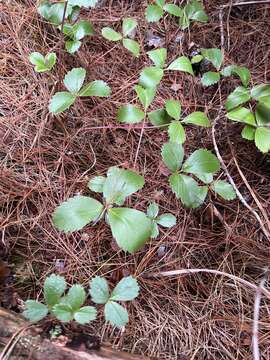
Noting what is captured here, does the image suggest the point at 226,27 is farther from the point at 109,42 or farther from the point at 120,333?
the point at 120,333

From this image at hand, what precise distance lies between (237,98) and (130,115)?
41cm

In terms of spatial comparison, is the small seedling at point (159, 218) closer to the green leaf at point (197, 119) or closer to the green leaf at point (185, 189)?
the green leaf at point (185, 189)

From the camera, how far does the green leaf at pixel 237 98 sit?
1.64 meters

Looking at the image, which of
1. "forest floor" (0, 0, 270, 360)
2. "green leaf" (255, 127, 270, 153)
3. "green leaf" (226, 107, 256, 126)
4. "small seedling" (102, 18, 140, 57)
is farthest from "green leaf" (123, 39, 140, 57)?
"green leaf" (255, 127, 270, 153)

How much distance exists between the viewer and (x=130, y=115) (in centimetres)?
160

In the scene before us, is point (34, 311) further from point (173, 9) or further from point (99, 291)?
point (173, 9)

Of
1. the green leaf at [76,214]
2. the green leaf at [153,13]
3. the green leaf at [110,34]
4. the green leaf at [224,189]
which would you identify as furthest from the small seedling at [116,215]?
the green leaf at [153,13]

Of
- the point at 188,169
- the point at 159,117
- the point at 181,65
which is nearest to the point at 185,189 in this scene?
the point at 188,169

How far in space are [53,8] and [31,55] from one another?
25cm

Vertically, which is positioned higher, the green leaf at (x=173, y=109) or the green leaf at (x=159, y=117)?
the green leaf at (x=173, y=109)

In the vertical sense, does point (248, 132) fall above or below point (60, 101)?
below

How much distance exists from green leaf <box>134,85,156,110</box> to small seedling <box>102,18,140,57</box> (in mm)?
232

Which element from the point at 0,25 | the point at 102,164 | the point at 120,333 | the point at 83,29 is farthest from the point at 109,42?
the point at 120,333

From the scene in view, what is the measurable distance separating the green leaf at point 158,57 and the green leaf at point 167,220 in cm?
62
